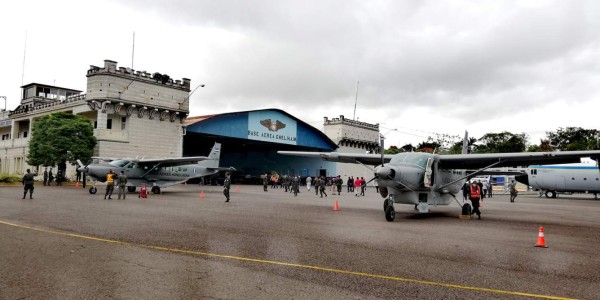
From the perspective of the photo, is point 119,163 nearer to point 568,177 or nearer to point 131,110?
point 131,110

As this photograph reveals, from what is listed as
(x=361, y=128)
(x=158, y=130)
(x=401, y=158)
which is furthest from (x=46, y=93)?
(x=401, y=158)

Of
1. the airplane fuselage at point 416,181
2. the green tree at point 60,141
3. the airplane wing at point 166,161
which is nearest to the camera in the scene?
the airplane fuselage at point 416,181

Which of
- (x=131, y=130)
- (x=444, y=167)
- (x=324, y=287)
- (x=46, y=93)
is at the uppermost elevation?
(x=46, y=93)

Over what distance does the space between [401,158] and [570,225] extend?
22.2 ft

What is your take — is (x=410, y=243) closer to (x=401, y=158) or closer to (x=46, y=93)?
(x=401, y=158)

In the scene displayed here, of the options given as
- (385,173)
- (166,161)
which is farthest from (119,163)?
(385,173)

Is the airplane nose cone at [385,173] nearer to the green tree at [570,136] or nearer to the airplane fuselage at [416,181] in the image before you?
the airplane fuselage at [416,181]

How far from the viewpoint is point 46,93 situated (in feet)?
203

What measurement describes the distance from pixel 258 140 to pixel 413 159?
3803cm

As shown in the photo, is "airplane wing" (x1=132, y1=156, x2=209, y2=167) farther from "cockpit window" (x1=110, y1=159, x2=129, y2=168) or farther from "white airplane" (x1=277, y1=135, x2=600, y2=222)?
"white airplane" (x1=277, y1=135, x2=600, y2=222)

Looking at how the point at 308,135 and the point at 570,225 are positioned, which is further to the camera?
the point at 308,135

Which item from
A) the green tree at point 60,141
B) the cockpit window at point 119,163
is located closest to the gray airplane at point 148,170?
the cockpit window at point 119,163

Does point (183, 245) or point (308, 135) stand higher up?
point (308, 135)

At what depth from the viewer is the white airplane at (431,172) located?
16453 mm
